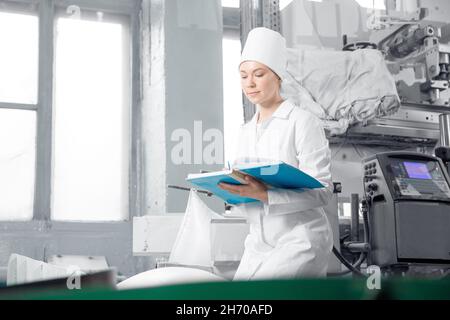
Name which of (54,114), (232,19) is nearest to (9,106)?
(54,114)

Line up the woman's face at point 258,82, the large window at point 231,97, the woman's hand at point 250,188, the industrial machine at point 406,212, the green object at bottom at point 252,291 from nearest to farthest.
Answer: the green object at bottom at point 252,291 → the woman's hand at point 250,188 → the woman's face at point 258,82 → the industrial machine at point 406,212 → the large window at point 231,97

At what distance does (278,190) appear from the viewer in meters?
1.11

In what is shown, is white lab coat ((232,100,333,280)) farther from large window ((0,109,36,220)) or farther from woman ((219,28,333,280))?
large window ((0,109,36,220))

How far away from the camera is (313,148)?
1215 mm

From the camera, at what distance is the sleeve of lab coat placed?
1119 millimetres

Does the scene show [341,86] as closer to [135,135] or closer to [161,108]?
[161,108]

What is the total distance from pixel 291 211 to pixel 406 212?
47 centimetres

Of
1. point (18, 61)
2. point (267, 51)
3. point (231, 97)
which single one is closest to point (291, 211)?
point (267, 51)

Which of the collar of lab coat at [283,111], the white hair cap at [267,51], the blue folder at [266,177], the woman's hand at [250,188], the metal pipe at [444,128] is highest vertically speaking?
the white hair cap at [267,51]

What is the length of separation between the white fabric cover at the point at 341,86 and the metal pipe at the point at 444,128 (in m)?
0.17

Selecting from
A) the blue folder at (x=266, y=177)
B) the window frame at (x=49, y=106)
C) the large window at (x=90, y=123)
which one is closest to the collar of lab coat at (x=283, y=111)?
the blue folder at (x=266, y=177)

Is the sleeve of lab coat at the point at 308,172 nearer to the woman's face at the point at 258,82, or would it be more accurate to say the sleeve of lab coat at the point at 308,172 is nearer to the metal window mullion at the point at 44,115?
the woman's face at the point at 258,82

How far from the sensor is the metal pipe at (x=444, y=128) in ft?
6.30

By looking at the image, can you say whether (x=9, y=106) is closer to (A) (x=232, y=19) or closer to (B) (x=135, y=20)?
(B) (x=135, y=20)
